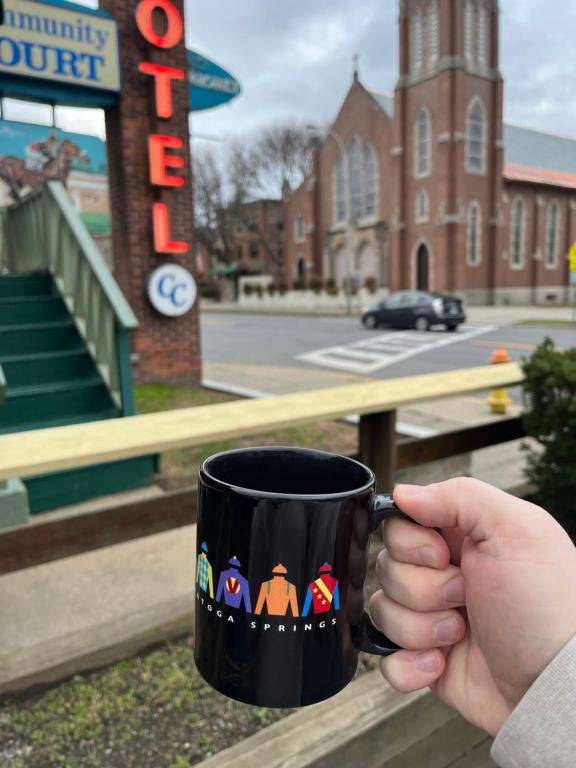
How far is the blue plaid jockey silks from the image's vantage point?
0.70 m

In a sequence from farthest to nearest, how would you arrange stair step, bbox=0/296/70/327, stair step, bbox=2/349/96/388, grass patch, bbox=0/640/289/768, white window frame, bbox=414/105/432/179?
1. white window frame, bbox=414/105/432/179
2. stair step, bbox=0/296/70/327
3. stair step, bbox=2/349/96/388
4. grass patch, bbox=0/640/289/768

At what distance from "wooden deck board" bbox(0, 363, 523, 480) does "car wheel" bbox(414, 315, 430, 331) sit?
14.5m

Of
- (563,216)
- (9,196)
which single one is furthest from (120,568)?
(563,216)

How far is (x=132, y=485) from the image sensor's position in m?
4.18

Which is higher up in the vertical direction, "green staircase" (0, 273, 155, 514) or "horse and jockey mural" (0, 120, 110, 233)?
"horse and jockey mural" (0, 120, 110, 233)

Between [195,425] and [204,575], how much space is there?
69.9 inches

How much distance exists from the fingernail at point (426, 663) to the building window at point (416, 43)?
114ft

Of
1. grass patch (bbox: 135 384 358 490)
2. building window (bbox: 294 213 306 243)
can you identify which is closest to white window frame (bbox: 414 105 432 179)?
building window (bbox: 294 213 306 243)

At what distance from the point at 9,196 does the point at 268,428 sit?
11532mm

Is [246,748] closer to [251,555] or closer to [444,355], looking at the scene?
[251,555]

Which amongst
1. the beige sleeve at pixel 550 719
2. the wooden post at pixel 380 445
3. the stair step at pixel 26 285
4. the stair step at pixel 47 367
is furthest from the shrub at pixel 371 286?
the beige sleeve at pixel 550 719

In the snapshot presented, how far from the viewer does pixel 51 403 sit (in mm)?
4363

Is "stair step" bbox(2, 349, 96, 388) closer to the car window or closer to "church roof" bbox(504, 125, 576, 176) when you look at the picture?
"church roof" bbox(504, 125, 576, 176)

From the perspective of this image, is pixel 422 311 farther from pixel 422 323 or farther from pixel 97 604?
pixel 97 604
